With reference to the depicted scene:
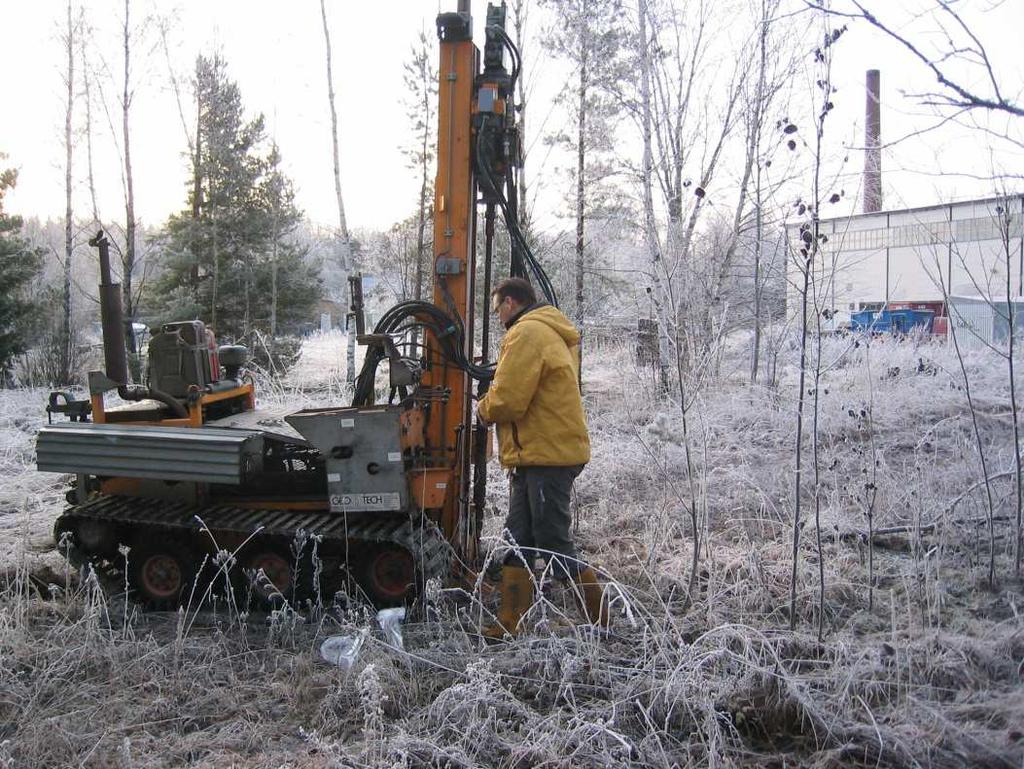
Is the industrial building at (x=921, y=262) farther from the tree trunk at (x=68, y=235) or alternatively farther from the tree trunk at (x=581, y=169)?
the tree trunk at (x=68, y=235)

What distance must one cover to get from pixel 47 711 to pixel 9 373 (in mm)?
16189

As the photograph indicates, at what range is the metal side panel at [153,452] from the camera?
469 centimetres

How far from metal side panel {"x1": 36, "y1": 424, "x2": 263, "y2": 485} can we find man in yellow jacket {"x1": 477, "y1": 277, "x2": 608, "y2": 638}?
59.2 inches

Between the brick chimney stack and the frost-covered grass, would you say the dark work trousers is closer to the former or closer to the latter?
the frost-covered grass

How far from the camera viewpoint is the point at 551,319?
4.35 metres

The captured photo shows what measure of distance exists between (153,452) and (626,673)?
10.0ft

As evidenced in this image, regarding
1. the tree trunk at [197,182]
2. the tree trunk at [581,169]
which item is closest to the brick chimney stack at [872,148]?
the tree trunk at [581,169]

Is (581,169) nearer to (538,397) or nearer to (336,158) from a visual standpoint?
(336,158)

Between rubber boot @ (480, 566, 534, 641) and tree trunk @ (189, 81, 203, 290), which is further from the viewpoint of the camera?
tree trunk @ (189, 81, 203, 290)

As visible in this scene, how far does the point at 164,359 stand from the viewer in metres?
5.38

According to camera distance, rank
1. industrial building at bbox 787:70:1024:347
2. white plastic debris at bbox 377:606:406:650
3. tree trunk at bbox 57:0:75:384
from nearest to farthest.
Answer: white plastic debris at bbox 377:606:406:650 → industrial building at bbox 787:70:1024:347 → tree trunk at bbox 57:0:75:384

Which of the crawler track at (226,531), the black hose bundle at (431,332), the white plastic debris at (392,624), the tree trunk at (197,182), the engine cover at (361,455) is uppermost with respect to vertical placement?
the tree trunk at (197,182)

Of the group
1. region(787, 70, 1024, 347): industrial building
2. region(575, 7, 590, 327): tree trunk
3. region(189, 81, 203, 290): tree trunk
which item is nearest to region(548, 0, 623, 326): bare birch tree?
region(575, 7, 590, 327): tree trunk

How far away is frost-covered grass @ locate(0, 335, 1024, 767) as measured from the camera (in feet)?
10.4
